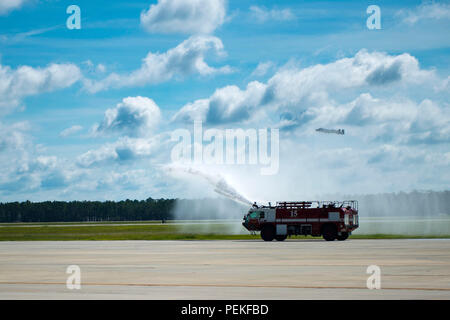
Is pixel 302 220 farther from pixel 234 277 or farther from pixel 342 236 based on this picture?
pixel 234 277

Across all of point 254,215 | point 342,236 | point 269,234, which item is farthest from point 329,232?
point 254,215

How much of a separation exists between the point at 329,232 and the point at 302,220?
2516 mm

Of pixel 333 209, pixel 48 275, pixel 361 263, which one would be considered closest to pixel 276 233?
pixel 333 209

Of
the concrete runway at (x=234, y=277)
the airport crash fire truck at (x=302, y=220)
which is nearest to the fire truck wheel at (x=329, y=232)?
the airport crash fire truck at (x=302, y=220)

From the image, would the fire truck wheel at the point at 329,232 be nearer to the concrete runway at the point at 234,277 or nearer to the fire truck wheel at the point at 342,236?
the fire truck wheel at the point at 342,236

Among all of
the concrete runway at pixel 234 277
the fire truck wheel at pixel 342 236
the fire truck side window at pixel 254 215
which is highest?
the fire truck side window at pixel 254 215

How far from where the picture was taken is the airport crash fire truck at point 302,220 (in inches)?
2399

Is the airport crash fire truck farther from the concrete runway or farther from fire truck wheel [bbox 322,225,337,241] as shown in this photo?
the concrete runway

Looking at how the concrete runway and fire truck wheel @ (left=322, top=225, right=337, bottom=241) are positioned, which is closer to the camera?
the concrete runway

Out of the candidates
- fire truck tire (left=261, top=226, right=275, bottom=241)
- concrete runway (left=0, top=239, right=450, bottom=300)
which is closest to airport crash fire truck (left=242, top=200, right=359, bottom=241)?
fire truck tire (left=261, top=226, right=275, bottom=241)

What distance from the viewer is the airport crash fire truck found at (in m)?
60.9
